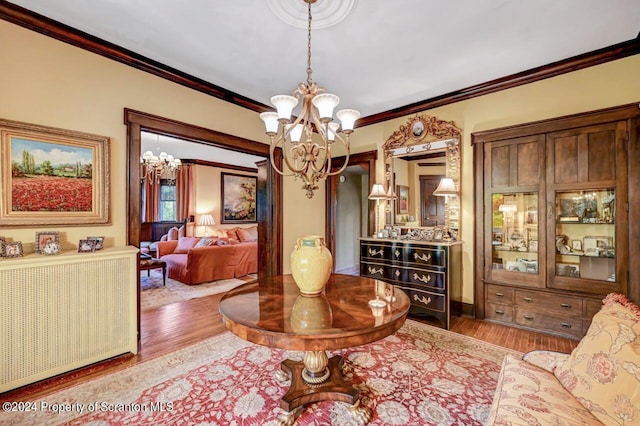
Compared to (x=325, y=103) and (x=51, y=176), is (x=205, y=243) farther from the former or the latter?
(x=325, y=103)

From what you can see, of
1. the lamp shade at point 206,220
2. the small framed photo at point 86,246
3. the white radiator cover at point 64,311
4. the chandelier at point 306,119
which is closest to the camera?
the white radiator cover at point 64,311

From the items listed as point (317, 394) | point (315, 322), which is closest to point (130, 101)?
point (315, 322)

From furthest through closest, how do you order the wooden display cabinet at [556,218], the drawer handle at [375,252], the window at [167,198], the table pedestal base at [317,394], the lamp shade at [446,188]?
Result: the window at [167,198]
the drawer handle at [375,252]
the lamp shade at [446,188]
the wooden display cabinet at [556,218]
the table pedestal base at [317,394]

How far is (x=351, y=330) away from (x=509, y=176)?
113 inches

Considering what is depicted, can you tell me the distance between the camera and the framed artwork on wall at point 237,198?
761 cm

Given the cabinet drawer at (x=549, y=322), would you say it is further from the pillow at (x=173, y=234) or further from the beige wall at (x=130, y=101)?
the pillow at (x=173, y=234)

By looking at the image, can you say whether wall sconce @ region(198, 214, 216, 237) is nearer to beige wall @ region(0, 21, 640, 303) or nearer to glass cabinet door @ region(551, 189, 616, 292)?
beige wall @ region(0, 21, 640, 303)

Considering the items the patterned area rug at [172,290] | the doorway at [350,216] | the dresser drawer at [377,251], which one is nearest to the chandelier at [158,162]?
the patterned area rug at [172,290]

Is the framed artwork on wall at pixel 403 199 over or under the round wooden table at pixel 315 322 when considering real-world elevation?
over

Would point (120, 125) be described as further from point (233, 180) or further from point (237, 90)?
point (233, 180)

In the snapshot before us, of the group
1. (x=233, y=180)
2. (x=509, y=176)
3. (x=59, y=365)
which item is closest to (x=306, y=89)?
(x=509, y=176)

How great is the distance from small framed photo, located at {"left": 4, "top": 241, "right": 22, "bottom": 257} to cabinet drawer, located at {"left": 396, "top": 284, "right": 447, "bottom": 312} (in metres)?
3.51

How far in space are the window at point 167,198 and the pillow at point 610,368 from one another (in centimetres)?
783

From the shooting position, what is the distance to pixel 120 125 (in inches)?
101
